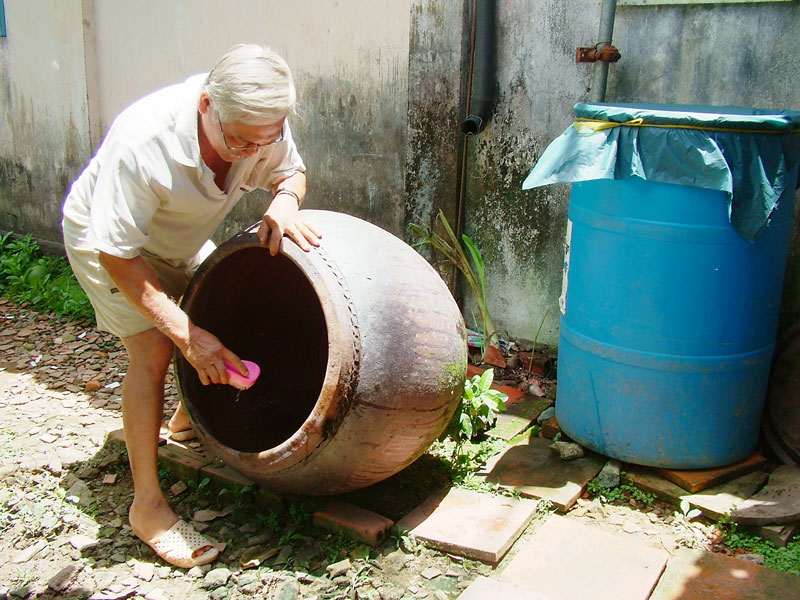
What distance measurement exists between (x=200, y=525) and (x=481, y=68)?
257 centimetres

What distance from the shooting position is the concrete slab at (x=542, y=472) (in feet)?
9.90

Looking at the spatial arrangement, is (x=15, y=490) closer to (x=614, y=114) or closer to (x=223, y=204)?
(x=223, y=204)

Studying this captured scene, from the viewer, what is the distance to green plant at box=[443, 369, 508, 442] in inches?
128

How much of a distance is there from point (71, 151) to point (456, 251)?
3646mm

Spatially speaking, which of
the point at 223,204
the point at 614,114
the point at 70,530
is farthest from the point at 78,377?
the point at 614,114

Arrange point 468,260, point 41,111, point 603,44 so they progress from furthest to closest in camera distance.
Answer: point 41,111 < point 468,260 < point 603,44

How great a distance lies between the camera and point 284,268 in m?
3.44

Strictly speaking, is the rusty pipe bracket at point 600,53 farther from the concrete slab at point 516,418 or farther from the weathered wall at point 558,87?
the concrete slab at point 516,418

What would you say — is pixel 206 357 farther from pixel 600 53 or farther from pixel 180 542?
pixel 600 53

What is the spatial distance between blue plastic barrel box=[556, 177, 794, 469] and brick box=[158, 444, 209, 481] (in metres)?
1.62

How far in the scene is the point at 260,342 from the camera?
353 centimetres

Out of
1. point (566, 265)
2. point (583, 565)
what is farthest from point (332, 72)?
point (583, 565)

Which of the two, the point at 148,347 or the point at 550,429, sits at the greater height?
the point at 148,347

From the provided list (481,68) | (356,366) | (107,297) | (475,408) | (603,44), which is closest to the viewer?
(356,366)
